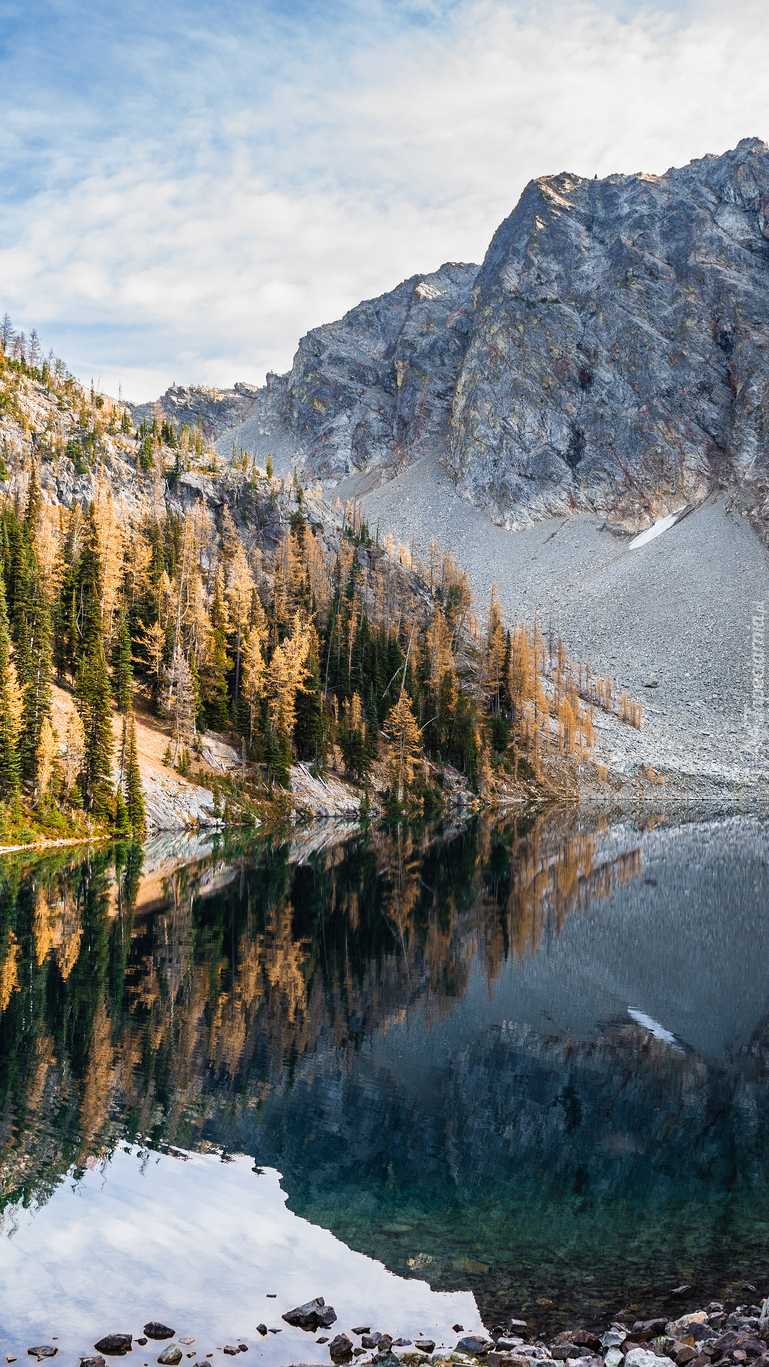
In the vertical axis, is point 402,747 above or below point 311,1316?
above

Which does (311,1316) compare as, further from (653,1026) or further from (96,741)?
(96,741)

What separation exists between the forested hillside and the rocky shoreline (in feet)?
152

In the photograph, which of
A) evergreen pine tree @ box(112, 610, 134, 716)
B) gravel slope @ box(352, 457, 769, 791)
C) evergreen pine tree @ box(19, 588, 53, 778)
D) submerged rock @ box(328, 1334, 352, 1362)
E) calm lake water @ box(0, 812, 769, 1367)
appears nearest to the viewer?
submerged rock @ box(328, 1334, 352, 1362)

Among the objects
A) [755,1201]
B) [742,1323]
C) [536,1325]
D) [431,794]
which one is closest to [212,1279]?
[536,1325]

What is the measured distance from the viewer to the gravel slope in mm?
120438

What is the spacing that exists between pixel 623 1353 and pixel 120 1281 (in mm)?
5730

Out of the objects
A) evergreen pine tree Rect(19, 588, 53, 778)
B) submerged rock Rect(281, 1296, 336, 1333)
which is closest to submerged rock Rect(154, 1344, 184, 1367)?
submerged rock Rect(281, 1296, 336, 1333)

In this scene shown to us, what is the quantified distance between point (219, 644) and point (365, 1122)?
6758 centimetres

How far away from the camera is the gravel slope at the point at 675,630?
12044cm

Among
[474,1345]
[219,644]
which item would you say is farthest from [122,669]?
[474,1345]

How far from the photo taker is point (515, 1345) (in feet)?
28.5

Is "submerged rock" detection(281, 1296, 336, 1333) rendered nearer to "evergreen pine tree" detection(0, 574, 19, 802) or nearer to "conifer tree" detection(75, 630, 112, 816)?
"evergreen pine tree" detection(0, 574, 19, 802)

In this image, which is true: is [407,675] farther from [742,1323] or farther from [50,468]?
[742,1323]

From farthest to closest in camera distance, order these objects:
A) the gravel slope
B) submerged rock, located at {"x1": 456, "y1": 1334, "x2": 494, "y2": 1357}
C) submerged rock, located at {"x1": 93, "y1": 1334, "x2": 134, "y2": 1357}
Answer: the gravel slope
submerged rock, located at {"x1": 456, "y1": 1334, "x2": 494, "y2": 1357}
submerged rock, located at {"x1": 93, "y1": 1334, "x2": 134, "y2": 1357}
